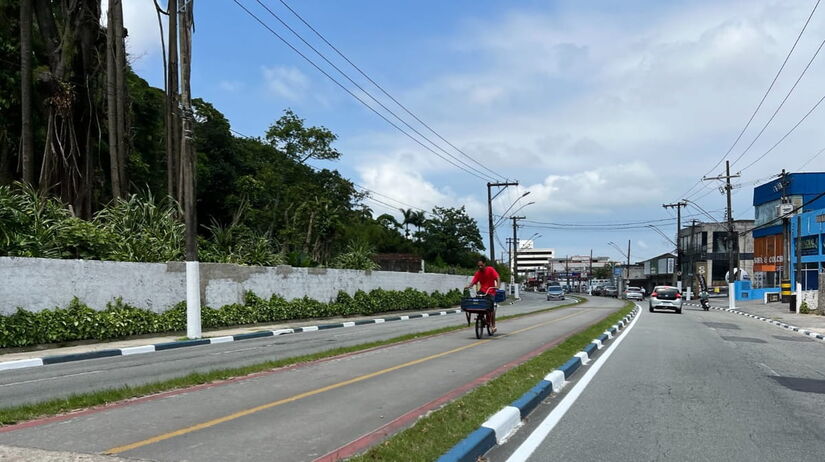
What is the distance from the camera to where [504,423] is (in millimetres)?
6414

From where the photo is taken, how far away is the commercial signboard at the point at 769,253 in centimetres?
5956

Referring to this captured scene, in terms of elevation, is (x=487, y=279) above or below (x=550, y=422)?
above

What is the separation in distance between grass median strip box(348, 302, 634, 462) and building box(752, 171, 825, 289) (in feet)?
158

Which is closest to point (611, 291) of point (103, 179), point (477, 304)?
point (103, 179)

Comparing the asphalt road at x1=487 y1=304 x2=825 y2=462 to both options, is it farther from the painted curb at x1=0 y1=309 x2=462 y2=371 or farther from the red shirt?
the painted curb at x1=0 y1=309 x2=462 y2=371

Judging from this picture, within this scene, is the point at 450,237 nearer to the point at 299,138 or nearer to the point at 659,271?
the point at 299,138

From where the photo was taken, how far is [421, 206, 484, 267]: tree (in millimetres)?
66812

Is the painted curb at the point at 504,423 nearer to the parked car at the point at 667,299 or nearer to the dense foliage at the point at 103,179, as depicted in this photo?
the dense foliage at the point at 103,179

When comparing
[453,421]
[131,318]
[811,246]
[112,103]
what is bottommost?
[131,318]

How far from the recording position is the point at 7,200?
50.9 feet

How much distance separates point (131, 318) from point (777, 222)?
58.2m

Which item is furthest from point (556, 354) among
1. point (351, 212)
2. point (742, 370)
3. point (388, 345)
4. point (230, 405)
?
point (351, 212)

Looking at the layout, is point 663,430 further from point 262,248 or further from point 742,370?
point 262,248

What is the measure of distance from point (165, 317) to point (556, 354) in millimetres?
11516
